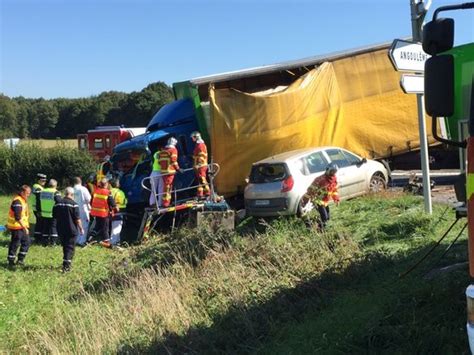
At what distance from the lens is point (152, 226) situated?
13695 mm

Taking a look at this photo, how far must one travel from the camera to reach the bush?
2744cm

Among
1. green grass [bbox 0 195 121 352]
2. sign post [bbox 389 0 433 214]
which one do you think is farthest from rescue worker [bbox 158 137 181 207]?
sign post [bbox 389 0 433 214]

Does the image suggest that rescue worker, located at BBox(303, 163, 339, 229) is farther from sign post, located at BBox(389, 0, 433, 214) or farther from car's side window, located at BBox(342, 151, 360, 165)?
car's side window, located at BBox(342, 151, 360, 165)

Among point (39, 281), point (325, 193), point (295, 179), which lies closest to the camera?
point (325, 193)

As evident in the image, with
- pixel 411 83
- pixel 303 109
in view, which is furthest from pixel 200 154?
pixel 411 83

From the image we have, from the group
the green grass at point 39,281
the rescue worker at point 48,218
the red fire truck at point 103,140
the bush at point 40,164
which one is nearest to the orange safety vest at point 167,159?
the green grass at point 39,281

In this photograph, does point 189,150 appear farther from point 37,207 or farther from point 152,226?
point 37,207

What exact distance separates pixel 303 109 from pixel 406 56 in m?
6.72

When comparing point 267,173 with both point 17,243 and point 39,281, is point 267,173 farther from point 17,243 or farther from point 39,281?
point 17,243

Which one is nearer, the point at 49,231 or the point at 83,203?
the point at 49,231

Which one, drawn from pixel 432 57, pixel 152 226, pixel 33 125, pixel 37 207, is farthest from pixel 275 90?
pixel 33 125

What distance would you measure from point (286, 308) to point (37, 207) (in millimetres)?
9836

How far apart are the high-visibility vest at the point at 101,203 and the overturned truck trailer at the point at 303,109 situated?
2.81m

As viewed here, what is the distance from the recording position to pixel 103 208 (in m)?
13.3
